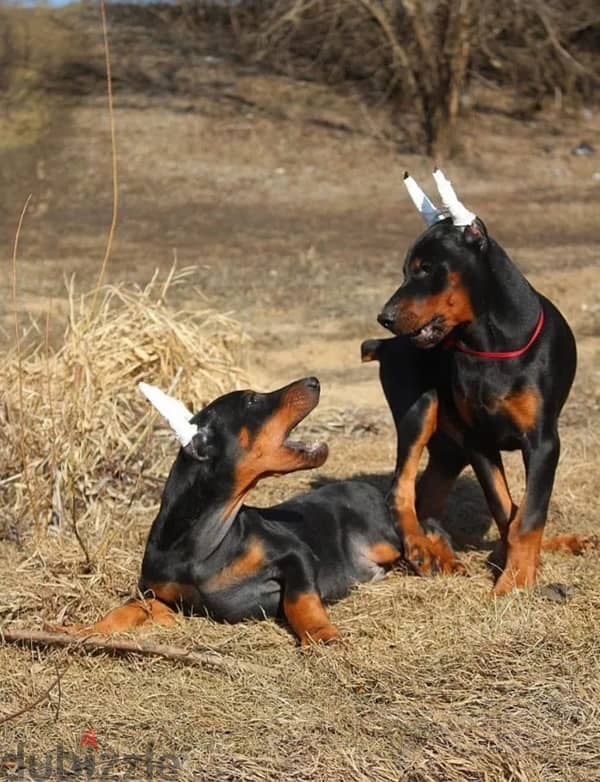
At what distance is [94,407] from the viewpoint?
25.5ft

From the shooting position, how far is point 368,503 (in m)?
6.84

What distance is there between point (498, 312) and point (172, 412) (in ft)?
5.16

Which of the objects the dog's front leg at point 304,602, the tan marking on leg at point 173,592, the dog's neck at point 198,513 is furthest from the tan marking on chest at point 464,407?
the tan marking on leg at point 173,592

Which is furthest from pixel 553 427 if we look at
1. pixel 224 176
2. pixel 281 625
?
pixel 224 176

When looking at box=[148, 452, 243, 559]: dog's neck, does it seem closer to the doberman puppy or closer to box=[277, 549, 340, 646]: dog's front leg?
the doberman puppy

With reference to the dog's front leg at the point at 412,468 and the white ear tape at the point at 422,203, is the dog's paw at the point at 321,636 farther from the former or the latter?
the white ear tape at the point at 422,203

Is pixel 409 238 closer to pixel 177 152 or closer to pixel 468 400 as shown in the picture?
pixel 177 152

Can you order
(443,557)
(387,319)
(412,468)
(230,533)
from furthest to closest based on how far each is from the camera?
(412,468), (443,557), (387,319), (230,533)

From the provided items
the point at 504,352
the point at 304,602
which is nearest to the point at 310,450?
the point at 304,602

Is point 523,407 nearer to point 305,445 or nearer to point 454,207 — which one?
point 454,207

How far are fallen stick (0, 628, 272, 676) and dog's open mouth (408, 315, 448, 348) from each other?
1.65m

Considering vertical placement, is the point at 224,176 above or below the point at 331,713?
below

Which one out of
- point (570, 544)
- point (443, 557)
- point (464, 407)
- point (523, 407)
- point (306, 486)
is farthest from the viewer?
point (306, 486)

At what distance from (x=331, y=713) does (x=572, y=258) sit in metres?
10.1
